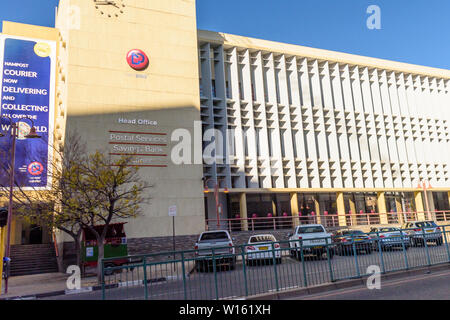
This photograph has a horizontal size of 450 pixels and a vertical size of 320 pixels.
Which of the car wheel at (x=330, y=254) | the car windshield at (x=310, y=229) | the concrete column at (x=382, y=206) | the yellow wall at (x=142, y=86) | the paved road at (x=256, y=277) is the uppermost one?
the yellow wall at (x=142, y=86)

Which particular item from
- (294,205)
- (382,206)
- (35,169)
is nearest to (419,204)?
(382,206)

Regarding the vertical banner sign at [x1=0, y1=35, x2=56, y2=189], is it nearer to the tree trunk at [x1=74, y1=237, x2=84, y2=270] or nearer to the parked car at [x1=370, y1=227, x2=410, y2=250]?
the tree trunk at [x1=74, y1=237, x2=84, y2=270]

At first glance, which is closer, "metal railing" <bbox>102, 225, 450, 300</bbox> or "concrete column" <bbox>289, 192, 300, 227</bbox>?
"metal railing" <bbox>102, 225, 450, 300</bbox>

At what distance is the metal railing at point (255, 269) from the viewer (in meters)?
8.94

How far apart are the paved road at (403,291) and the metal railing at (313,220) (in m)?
16.6

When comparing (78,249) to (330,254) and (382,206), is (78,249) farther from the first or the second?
(382,206)

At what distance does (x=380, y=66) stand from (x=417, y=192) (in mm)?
14026

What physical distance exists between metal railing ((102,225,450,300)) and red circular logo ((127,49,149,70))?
57.7 feet

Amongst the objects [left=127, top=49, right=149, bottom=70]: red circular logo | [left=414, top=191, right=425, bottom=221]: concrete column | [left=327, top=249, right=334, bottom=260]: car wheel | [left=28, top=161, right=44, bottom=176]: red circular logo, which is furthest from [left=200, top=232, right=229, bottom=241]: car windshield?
[left=414, top=191, right=425, bottom=221]: concrete column

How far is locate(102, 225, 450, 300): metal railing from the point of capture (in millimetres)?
8937

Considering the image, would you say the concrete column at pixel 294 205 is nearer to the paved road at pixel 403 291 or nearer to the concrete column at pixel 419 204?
the concrete column at pixel 419 204

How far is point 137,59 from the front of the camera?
2505cm

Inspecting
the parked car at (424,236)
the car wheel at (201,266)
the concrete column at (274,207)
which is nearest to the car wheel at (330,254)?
the parked car at (424,236)

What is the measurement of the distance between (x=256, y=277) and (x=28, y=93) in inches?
1036
